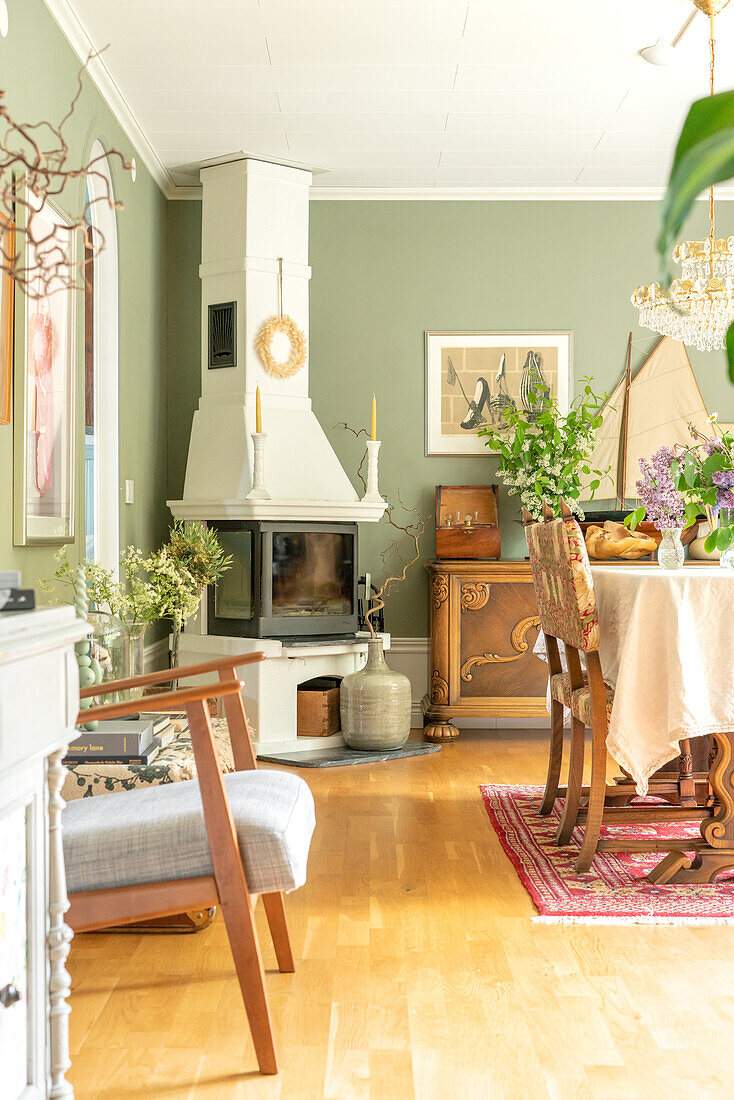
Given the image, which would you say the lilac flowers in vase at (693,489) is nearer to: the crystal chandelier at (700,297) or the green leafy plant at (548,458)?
the crystal chandelier at (700,297)

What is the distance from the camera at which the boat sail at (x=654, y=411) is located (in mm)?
5531

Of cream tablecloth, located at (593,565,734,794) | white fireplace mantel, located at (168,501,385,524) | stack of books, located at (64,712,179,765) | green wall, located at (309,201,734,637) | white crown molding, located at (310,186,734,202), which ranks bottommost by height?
stack of books, located at (64,712,179,765)

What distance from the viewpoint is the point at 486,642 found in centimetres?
513

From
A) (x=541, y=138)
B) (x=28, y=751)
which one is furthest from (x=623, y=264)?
(x=28, y=751)

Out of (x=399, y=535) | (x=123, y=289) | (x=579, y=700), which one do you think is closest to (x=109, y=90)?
(x=123, y=289)

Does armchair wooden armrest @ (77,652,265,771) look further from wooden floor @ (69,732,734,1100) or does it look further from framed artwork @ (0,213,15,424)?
framed artwork @ (0,213,15,424)

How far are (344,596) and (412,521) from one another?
76 cm

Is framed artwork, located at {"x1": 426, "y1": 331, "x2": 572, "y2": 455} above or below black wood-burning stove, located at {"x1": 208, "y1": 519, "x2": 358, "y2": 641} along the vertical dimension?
above

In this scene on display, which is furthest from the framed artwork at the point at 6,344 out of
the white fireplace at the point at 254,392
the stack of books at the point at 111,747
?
the white fireplace at the point at 254,392

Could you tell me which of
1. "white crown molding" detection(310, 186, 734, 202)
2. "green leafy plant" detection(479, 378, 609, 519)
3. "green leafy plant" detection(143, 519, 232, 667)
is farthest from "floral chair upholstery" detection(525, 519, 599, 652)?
"white crown molding" detection(310, 186, 734, 202)

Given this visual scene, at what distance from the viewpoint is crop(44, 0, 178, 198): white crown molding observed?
11.7 feet

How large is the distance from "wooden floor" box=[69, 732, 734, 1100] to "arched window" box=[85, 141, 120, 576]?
6.56ft

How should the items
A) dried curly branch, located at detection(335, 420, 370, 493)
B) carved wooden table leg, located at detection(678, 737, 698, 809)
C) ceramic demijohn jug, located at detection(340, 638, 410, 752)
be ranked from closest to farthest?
carved wooden table leg, located at detection(678, 737, 698, 809) → ceramic demijohn jug, located at detection(340, 638, 410, 752) → dried curly branch, located at detection(335, 420, 370, 493)

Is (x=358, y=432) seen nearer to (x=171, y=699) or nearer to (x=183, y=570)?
(x=183, y=570)
